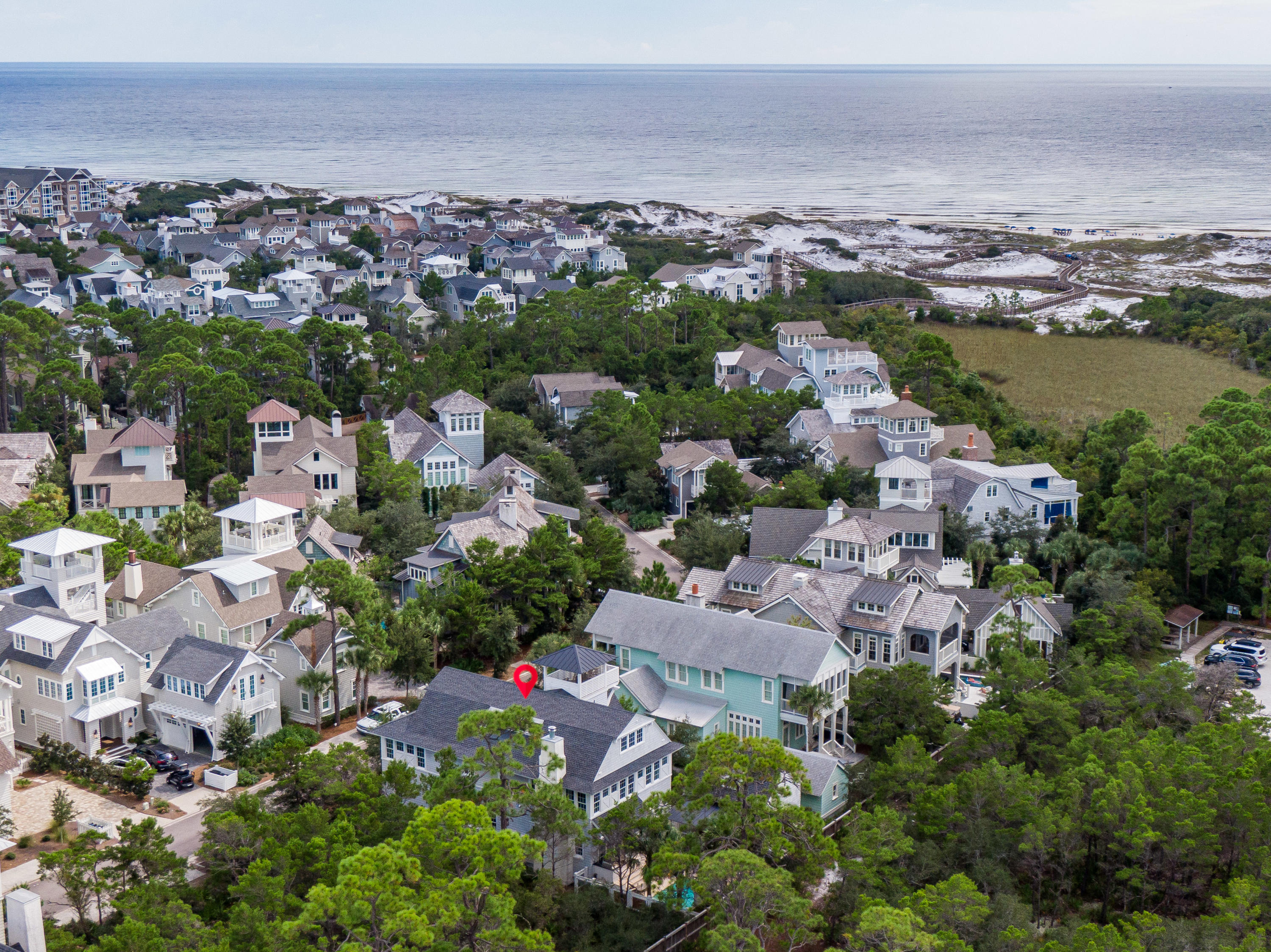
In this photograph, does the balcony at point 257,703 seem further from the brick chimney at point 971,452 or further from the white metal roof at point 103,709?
the brick chimney at point 971,452

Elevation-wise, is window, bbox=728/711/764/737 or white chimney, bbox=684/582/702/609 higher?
white chimney, bbox=684/582/702/609

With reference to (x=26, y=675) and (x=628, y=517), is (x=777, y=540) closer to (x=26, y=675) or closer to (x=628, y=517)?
(x=628, y=517)

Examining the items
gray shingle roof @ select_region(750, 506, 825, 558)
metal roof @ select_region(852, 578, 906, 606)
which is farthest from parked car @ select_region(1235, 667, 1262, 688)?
gray shingle roof @ select_region(750, 506, 825, 558)

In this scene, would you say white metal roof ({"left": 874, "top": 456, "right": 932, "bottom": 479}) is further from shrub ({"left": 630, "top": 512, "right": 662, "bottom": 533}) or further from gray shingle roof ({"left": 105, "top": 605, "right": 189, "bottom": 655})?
gray shingle roof ({"left": 105, "top": 605, "right": 189, "bottom": 655})

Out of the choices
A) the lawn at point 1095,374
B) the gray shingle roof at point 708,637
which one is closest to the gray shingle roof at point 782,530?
the gray shingle roof at point 708,637

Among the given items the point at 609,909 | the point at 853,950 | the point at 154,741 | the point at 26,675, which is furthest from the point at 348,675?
the point at 853,950
